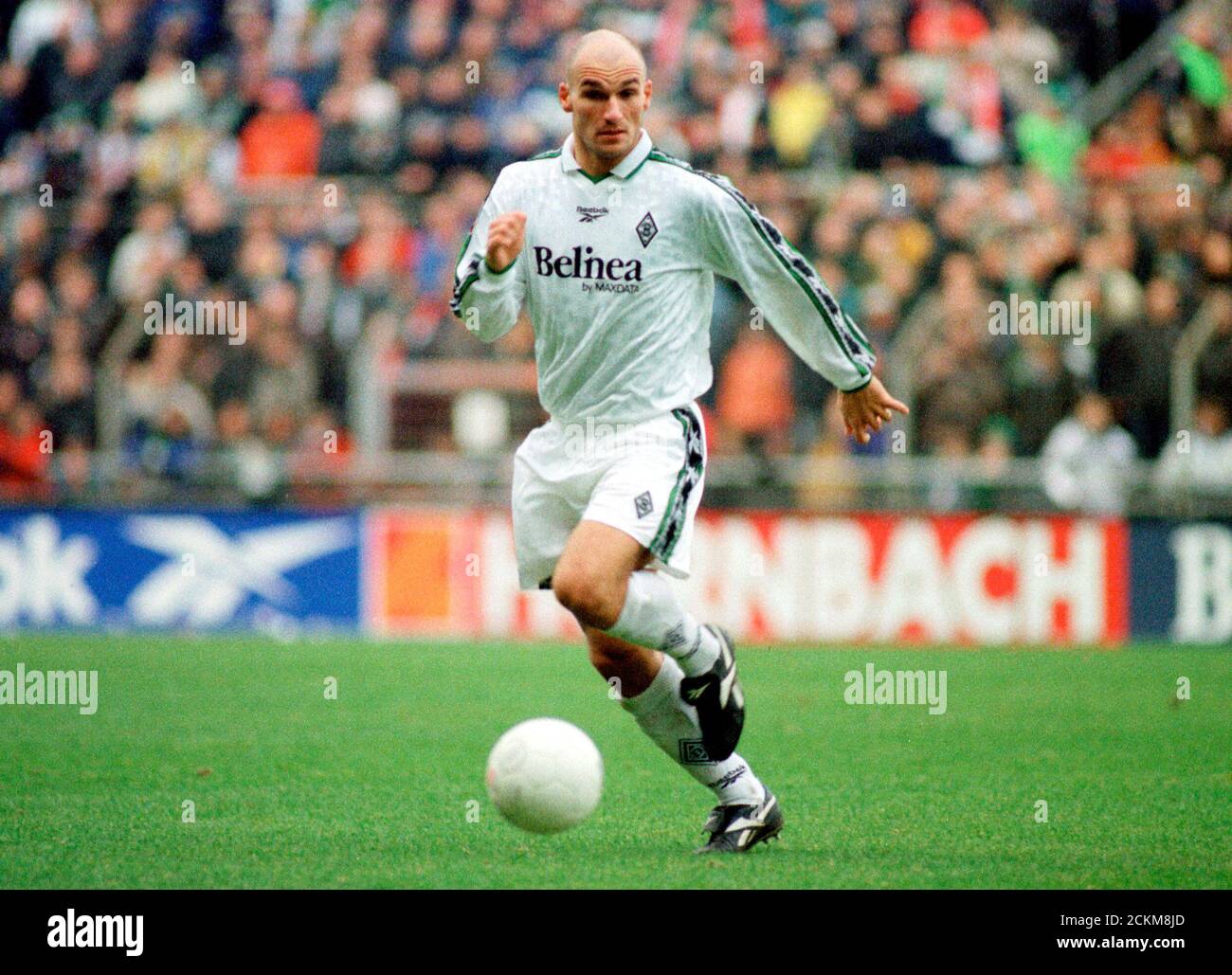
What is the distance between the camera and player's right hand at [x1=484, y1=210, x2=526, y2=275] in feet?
21.3

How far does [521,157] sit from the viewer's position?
1738 centimetres

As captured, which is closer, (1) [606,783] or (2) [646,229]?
(2) [646,229]

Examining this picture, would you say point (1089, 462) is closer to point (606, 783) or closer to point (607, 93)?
point (606, 783)

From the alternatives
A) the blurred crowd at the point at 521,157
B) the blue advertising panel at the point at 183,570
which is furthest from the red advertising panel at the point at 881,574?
the blue advertising panel at the point at 183,570

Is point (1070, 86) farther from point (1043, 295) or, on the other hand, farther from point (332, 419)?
point (332, 419)

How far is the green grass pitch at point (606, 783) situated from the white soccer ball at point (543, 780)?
15 cm

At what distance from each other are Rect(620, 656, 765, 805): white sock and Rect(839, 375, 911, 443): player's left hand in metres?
1.05

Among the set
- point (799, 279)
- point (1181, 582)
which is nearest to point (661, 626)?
point (799, 279)

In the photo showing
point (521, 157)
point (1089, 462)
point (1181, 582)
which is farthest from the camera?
point (521, 157)

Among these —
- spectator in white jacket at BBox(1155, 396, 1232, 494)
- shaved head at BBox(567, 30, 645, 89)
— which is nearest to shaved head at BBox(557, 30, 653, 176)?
shaved head at BBox(567, 30, 645, 89)

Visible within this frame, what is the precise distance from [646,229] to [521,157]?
35.1 ft

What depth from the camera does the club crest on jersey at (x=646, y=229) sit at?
690 cm

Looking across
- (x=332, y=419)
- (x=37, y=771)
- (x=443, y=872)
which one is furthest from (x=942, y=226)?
(x=443, y=872)

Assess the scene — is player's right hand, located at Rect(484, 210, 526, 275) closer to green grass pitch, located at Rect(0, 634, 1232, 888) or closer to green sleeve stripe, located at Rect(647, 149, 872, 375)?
green sleeve stripe, located at Rect(647, 149, 872, 375)
